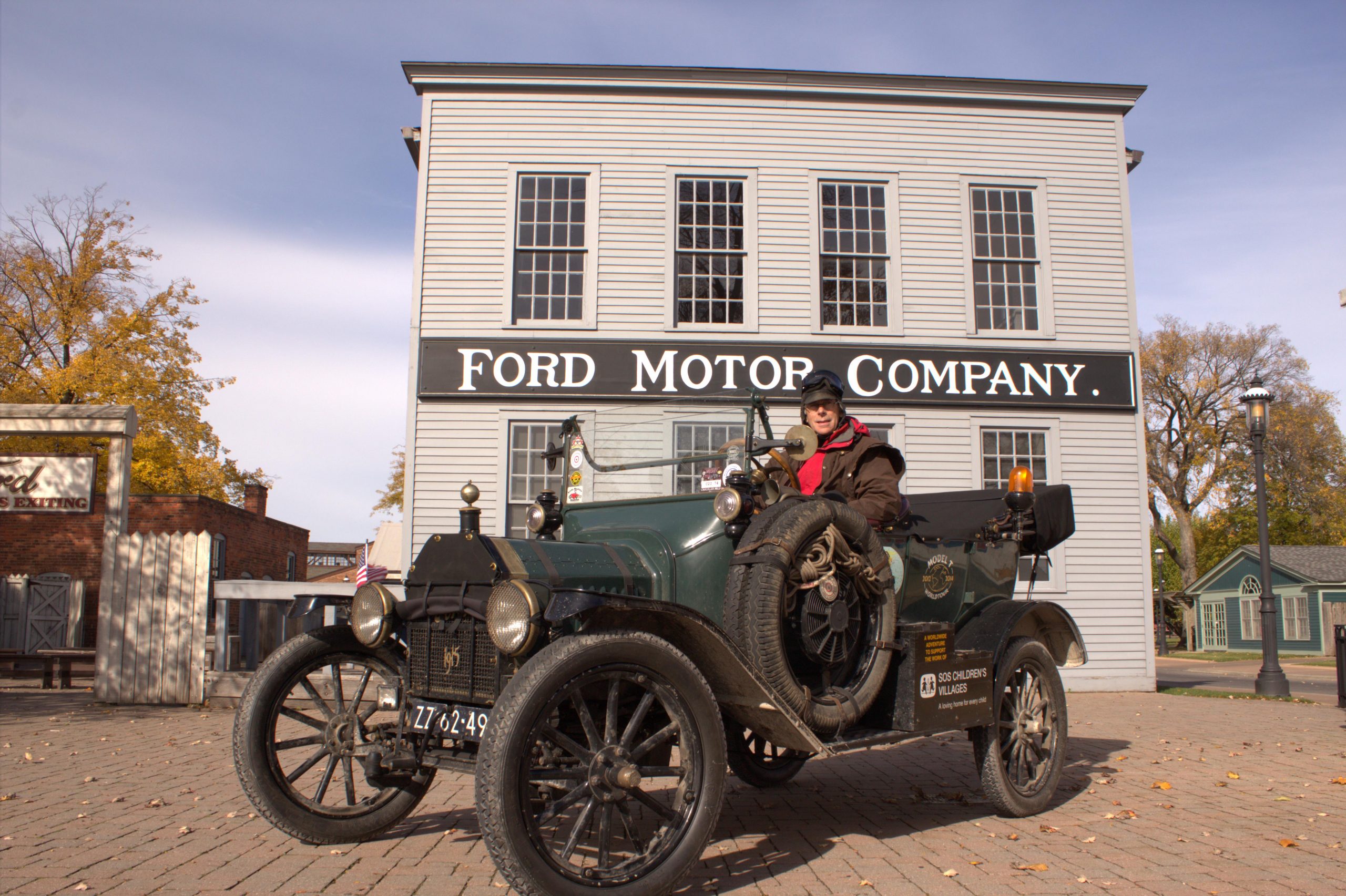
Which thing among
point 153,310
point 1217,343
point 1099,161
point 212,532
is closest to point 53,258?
point 153,310

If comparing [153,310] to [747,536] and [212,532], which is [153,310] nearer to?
[212,532]

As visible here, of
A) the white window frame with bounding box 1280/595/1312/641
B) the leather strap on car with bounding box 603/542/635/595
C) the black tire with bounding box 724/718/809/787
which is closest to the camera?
the leather strap on car with bounding box 603/542/635/595

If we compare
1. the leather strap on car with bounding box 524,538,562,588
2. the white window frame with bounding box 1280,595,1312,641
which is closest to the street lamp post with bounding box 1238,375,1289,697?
the leather strap on car with bounding box 524,538,562,588

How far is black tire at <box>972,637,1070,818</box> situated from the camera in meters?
5.07

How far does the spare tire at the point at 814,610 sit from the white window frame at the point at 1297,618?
36.7 m

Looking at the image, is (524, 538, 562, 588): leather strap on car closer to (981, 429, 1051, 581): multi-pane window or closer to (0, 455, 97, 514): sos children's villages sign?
(0, 455, 97, 514): sos children's villages sign

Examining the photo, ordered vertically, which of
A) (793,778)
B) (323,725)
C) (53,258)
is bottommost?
(793,778)

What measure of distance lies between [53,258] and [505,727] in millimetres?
30802

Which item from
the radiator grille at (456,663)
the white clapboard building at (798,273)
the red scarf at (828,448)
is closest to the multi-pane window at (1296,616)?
the white clapboard building at (798,273)

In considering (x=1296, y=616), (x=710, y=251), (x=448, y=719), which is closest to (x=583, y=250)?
(x=710, y=251)

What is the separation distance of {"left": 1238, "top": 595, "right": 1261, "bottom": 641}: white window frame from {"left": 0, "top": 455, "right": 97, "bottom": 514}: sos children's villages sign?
39.8 meters

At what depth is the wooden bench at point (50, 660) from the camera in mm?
11991

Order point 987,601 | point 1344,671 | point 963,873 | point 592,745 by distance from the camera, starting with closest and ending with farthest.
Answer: point 592,745
point 963,873
point 987,601
point 1344,671

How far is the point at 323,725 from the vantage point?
171 inches
